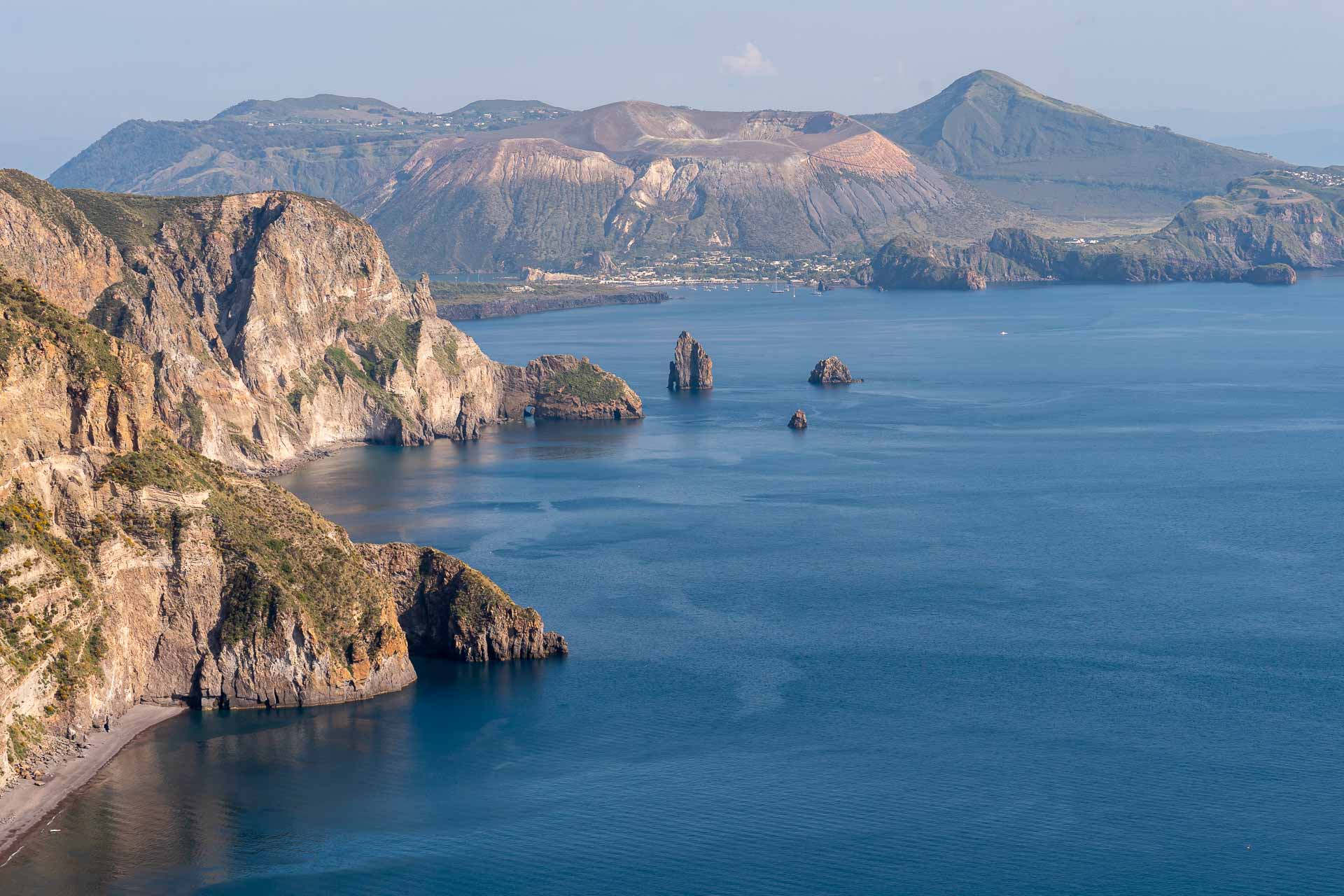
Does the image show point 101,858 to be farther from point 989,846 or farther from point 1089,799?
point 1089,799

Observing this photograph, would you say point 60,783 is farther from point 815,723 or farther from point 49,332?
point 815,723

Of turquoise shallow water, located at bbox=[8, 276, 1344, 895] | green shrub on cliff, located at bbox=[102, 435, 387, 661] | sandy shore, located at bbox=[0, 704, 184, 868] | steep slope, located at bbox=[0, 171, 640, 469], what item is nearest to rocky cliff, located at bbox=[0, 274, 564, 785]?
green shrub on cliff, located at bbox=[102, 435, 387, 661]

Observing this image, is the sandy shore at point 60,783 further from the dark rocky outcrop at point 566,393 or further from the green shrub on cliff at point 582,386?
the green shrub on cliff at point 582,386

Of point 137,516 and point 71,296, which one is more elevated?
point 71,296

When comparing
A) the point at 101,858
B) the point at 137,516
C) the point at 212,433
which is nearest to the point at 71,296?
the point at 212,433

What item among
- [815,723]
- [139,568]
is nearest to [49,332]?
[139,568]

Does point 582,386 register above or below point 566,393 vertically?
above

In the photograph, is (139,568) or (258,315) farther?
(258,315)
